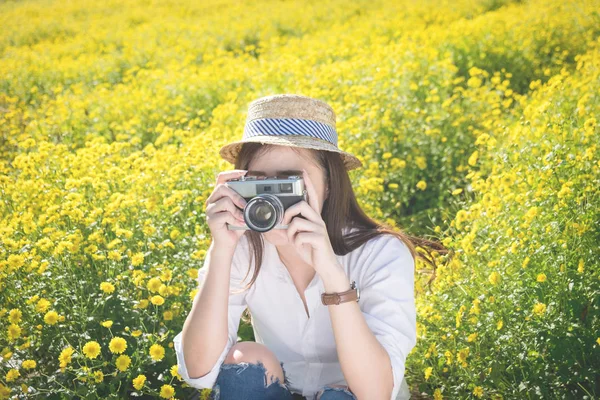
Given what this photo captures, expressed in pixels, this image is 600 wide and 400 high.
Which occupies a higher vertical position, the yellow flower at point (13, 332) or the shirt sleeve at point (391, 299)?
the shirt sleeve at point (391, 299)

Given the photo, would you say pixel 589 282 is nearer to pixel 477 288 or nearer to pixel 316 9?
pixel 477 288

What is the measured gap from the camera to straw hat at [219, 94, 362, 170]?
1.68m

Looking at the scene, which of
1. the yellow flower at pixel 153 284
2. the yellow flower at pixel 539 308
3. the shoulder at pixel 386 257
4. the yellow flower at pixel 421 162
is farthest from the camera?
the yellow flower at pixel 421 162

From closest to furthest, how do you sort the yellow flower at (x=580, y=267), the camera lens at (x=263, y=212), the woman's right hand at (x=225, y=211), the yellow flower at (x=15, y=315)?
1. the camera lens at (x=263, y=212)
2. the woman's right hand at (x=225, y=211)
3. the yellow flower at (x=580, y=267)
4. the yellow flower at (x=15, y=315)

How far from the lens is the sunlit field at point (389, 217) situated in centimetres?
210

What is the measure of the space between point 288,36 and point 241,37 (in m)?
0.78

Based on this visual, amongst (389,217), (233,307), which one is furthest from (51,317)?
(389,217)

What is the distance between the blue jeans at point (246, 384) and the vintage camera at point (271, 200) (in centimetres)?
47

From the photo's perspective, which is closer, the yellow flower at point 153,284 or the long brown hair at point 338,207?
the long brown hair at point 338,207

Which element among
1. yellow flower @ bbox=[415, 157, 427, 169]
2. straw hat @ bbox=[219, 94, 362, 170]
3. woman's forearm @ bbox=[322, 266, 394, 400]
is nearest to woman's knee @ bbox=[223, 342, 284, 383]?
woman's forearm @ bbox=[322, 266, 394, 400]

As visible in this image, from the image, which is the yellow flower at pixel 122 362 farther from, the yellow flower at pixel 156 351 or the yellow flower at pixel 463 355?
the yellow flower at pixel 463 355

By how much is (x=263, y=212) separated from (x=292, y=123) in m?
0.32

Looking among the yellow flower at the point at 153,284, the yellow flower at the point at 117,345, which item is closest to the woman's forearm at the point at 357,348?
the yellow flower at the point at 117,345

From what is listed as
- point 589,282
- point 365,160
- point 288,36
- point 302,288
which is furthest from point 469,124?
point 288,36
